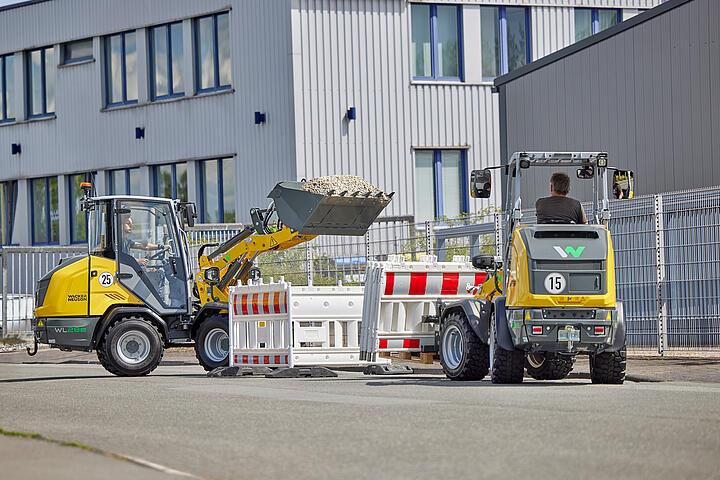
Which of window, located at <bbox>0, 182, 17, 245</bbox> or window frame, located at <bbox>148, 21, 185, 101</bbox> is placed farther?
window, located at <bbox>0, 182, 17, 245</bbox>

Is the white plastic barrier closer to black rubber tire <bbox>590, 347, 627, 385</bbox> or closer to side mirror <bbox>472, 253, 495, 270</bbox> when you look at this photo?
side mirror <bbox>472, 253, 495, 270</bbox>

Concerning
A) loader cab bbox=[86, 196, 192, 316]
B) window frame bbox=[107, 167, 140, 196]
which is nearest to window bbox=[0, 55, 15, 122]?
window frame bbox=[107, 167, 140, 196]

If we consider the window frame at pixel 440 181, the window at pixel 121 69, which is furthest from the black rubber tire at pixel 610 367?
the window at pixel 121 69

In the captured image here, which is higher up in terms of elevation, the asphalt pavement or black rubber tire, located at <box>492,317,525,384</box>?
black rubber tire, located at <box>492,317,525,384</box>

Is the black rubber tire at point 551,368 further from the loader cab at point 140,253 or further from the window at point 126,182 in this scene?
the window at point 126,182

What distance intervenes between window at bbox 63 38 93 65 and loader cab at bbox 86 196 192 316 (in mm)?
19181

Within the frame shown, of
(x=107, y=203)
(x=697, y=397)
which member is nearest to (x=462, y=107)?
(x=107, y=203)

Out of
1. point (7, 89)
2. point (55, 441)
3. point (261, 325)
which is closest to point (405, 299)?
point (261, 325)

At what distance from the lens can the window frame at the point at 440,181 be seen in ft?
121

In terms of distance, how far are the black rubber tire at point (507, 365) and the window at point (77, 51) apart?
1062 inches

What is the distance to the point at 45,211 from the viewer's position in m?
42.5

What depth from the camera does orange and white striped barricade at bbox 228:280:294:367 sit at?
20.0 m

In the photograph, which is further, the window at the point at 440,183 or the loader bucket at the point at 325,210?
the window at the point at 440,183

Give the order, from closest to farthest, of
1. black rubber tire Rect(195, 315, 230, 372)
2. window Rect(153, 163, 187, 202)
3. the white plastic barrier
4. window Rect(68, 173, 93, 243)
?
1. the white plastic barrier
2. black rubber tire Rect(195, 315, 230, 372)
3. window Rect(153, 163, 187, 202)
4. window Rect(68, 173, 93, 243)
